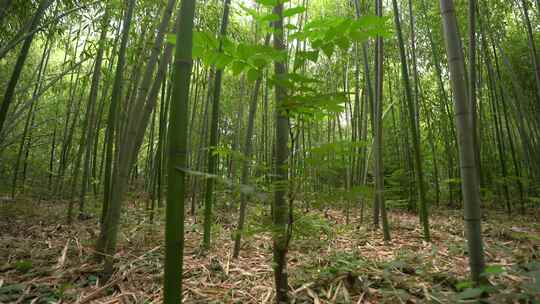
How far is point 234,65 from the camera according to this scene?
3.48 feet

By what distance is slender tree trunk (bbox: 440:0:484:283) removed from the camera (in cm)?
121

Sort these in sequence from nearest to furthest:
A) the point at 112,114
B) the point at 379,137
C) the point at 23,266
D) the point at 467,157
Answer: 1. the point at 467,157
2. the point at 23,266
3. the point at 112,114
4. the point at 379,137

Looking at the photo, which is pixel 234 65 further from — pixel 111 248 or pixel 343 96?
pixel 111 248

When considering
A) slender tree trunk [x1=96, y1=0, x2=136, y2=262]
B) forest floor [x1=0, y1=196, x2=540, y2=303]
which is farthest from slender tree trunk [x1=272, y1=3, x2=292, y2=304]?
slender tree trunk [x1=96, y1=0, x2=136, y2=262]

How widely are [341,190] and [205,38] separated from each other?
743mm

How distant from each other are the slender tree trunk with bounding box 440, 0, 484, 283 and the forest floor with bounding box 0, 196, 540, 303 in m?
0.09

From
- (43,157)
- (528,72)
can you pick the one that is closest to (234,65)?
(528,72)

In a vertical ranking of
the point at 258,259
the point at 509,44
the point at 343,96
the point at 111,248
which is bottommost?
the point at 258,259

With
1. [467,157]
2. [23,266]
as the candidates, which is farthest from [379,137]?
[23,266]

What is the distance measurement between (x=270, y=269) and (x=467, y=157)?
4.26 ft

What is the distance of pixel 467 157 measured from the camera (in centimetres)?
122

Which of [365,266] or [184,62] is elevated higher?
[184,62]

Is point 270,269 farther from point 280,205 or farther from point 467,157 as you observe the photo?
point 467,157

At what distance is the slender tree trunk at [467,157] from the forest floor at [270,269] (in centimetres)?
9
